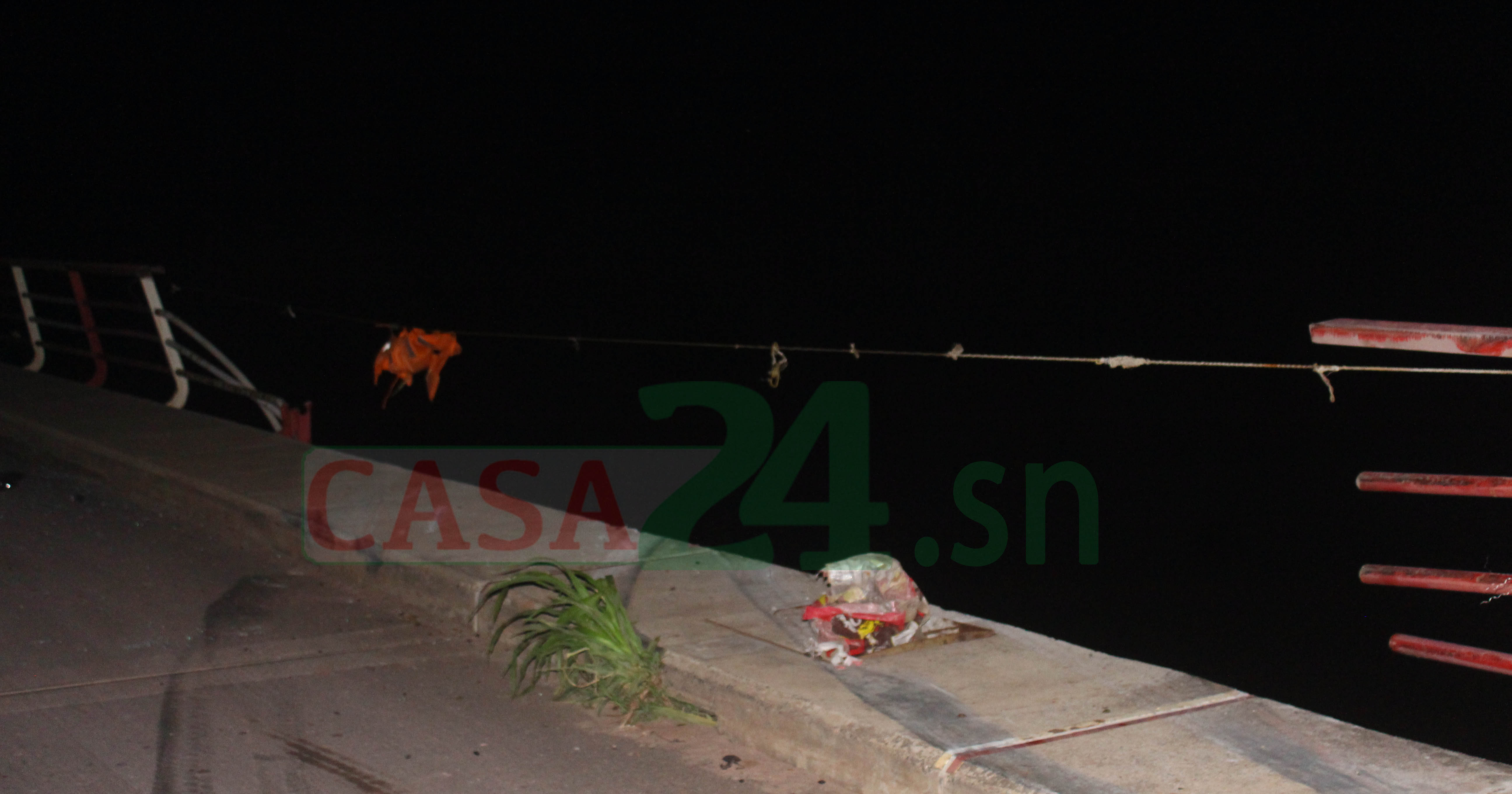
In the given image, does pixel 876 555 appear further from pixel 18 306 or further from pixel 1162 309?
pixel 1162 309

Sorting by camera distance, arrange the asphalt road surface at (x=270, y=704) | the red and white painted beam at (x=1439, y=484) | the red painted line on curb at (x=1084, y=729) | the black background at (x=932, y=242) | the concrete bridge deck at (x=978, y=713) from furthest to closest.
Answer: the black background at (x=932, y=242) → the asphalt road surface at (x=270, y=704) → the red painted line on curb at (x=1084, y=729) → the concrete bridge deck at (x=978, y=713) → the red and white painted beam at (x=1439, y=484)

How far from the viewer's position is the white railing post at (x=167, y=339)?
9.99m

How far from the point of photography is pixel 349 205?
52.7 meters

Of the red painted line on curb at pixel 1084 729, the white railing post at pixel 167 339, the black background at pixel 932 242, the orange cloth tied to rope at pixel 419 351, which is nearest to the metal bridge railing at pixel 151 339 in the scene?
the white railing post at pixel 167 339

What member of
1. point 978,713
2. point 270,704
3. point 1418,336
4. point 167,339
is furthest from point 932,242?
point 1418,336

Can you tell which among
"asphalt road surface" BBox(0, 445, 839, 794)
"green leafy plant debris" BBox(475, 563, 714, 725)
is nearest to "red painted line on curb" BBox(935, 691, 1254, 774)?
"asphalt road surface" BBox(0, 445, 839, 794)

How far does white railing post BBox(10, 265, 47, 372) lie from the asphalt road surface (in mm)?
5912

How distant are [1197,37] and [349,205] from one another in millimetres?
32063

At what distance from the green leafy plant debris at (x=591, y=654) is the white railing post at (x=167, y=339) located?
5855 millimetres

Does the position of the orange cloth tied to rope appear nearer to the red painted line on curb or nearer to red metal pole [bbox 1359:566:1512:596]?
the red painted line on curb

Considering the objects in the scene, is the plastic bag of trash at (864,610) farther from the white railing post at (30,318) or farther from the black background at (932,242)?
the white railing post at (30,318)

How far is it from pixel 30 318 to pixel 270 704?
870cm

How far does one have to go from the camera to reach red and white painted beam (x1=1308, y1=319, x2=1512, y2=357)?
3.43 metres

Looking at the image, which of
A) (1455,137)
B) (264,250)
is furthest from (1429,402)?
(264,250)
